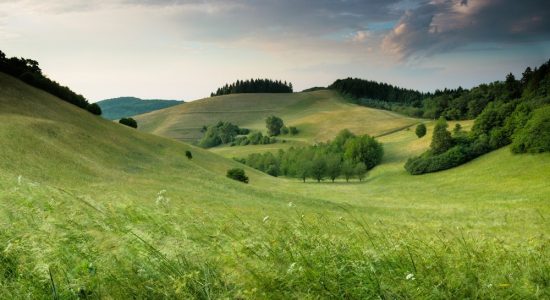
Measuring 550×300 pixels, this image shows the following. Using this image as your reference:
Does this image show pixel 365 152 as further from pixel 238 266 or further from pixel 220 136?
pixel 238 266

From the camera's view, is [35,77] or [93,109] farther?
[93,109]

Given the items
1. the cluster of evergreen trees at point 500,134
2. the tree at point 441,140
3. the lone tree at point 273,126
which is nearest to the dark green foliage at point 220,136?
the lone tree at point 273,126

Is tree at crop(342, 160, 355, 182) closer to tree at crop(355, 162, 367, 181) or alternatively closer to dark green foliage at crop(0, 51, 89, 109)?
tree at crop(355, 162, 367, 181)

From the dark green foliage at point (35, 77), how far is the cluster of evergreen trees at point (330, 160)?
62756 mm

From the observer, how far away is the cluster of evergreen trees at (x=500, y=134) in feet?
240

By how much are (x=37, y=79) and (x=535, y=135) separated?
8169 centimetres

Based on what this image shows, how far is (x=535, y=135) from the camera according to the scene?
72.1 metres

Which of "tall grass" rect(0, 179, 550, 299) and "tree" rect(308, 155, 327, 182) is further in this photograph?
"tree" rect(308, 155, 327, 182)

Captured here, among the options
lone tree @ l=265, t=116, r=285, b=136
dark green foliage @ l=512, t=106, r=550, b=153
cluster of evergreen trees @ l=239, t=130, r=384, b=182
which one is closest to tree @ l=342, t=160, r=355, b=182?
cluster of evergreen trees @ l=239, t=130, r=384, b=182

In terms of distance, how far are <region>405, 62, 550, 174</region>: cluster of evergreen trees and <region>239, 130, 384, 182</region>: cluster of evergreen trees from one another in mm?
18084

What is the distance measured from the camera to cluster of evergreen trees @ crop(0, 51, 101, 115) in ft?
193

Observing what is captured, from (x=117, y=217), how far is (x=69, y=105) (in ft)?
190

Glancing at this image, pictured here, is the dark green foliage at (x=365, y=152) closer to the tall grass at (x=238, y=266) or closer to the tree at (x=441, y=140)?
the tree at (x=441, y=140)

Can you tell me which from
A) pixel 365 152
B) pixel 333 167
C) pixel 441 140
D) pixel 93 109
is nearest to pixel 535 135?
pixel 441 140
